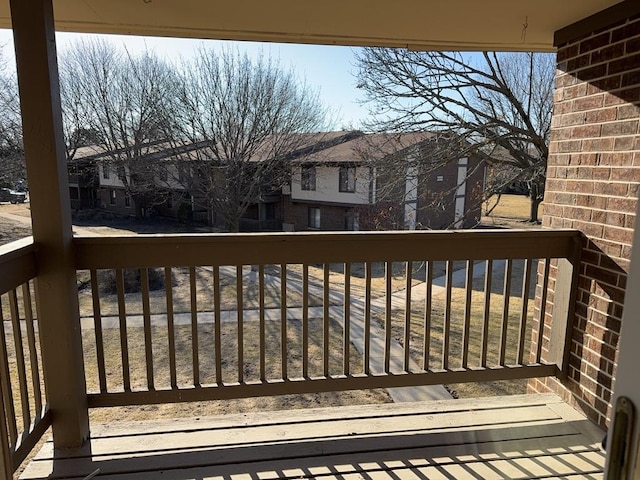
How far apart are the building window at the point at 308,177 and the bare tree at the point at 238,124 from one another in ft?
3.45

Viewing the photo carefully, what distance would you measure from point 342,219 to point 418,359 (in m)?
9.91

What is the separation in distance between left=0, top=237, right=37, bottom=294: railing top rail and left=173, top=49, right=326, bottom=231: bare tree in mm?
9023

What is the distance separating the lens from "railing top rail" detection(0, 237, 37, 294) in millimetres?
1647

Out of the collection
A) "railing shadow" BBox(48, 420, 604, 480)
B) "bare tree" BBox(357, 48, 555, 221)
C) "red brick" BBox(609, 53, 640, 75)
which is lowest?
"railing shadow" BBox(48, 420, 604, 480)

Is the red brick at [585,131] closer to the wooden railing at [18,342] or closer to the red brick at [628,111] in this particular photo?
the red brick at [628,111]

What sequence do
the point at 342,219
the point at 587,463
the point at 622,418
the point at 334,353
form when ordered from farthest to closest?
the point at 342,219, the point at 334,353, the point at 587,463, the point at 622,418

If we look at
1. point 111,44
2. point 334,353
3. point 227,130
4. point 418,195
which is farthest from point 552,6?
point 111,44

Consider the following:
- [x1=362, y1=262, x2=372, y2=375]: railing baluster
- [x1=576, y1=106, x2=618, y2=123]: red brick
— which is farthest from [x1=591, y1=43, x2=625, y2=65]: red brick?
[x1=362, y1=262, x2=372, y2=375]: railing baluster

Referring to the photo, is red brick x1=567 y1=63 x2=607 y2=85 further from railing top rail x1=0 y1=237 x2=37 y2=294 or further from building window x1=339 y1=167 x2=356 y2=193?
building window x1=339 y1=167 x2=356 y2=193

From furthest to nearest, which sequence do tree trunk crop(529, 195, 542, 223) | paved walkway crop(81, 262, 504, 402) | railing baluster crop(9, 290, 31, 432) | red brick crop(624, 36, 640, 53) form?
tree trunk crop(529, 195, 542, 223), paved walkway crop(81, 262, 504, 402), red brick crop(624, 36, 640, 53), railing baluster crop(9, 290, 31, 432)

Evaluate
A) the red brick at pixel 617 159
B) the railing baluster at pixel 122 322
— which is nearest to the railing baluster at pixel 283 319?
the railing baluster at pixel 122 322

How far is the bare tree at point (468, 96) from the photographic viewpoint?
841 centimetres

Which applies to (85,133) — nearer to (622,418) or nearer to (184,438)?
(184,438)

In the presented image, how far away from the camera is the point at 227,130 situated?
1056 centimetres
